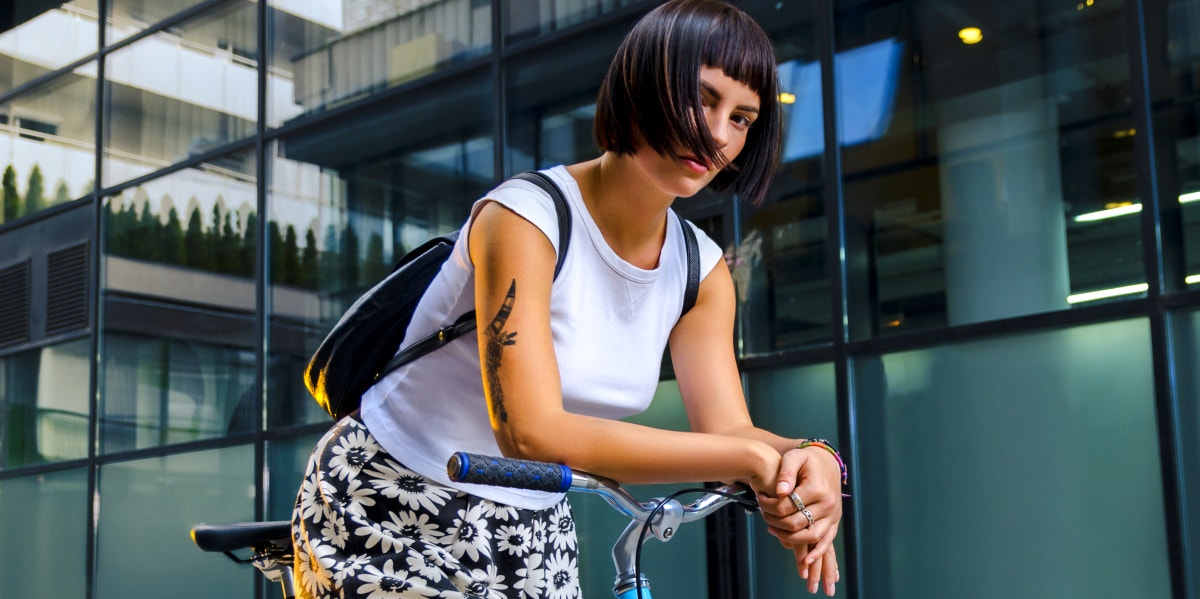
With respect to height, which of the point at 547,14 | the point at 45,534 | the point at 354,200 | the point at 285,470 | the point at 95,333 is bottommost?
the point at 45,534

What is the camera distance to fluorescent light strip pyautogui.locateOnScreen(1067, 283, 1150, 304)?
5113mm

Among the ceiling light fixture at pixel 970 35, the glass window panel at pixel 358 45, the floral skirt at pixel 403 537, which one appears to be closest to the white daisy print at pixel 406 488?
the floral skirt at pixel 403 537

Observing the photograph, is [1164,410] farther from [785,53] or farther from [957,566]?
[785,53]

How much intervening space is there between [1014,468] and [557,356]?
403 centimetres

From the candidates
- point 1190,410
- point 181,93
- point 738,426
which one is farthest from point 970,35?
point 181,93

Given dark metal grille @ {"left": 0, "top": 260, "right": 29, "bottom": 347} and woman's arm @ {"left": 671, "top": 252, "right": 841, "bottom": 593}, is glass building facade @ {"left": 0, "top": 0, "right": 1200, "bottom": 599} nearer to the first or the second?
dark metal grille @ {"left": 0, "top": 260, "right": 29, "bottom": 347}

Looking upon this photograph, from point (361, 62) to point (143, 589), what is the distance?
4758 mm

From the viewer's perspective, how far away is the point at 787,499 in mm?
1747

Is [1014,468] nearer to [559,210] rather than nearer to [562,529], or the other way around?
[562,529]

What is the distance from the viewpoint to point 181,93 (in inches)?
413

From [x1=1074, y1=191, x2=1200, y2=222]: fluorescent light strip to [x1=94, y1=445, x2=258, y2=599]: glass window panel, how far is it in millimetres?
6398

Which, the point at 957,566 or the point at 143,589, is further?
the point at 143,589

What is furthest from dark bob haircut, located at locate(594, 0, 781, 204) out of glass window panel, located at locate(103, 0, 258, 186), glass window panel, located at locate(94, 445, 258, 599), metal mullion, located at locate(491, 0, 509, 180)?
glass window panel, located at locate(103, 0, 258, 186)

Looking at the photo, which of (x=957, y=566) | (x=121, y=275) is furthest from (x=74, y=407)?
(x=957, y=566)
